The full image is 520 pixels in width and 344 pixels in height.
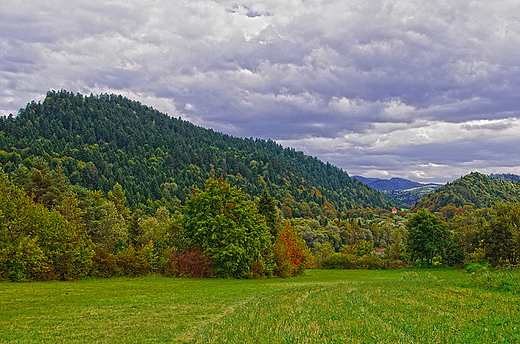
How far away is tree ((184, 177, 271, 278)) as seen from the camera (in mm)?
40062

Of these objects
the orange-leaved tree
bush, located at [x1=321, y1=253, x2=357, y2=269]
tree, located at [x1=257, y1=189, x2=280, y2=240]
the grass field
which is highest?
tree, located at [x1=257, y1=189, x2=280, y2=240]

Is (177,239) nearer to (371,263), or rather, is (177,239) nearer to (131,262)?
(131,262)

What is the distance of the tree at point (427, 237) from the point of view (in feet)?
184

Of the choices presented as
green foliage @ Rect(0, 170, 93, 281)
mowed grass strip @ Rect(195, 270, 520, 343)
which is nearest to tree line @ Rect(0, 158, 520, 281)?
green foliage @ Rect(0, 170, 93, 281)

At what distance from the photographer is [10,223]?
30.0 metres

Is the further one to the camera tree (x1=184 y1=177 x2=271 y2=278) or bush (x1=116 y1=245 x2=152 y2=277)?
tree (x1=184 y1=177 x2=271 y2=278)

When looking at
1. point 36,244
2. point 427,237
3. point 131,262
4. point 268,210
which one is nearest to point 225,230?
point 131,262

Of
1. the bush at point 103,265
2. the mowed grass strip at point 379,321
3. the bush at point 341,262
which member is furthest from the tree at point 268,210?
the mowed grass strip at point 379,321

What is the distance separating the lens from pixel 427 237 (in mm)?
57719

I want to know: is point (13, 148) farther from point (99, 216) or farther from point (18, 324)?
point (18, 324)

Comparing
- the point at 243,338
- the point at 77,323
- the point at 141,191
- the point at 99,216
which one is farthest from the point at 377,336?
the point at 141,191

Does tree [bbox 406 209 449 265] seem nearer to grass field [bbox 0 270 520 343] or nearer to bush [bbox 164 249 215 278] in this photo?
bush [bbox 164 249 215 278]

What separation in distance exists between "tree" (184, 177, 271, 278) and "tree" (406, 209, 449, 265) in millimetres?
31827

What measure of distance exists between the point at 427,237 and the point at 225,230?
128 ft
